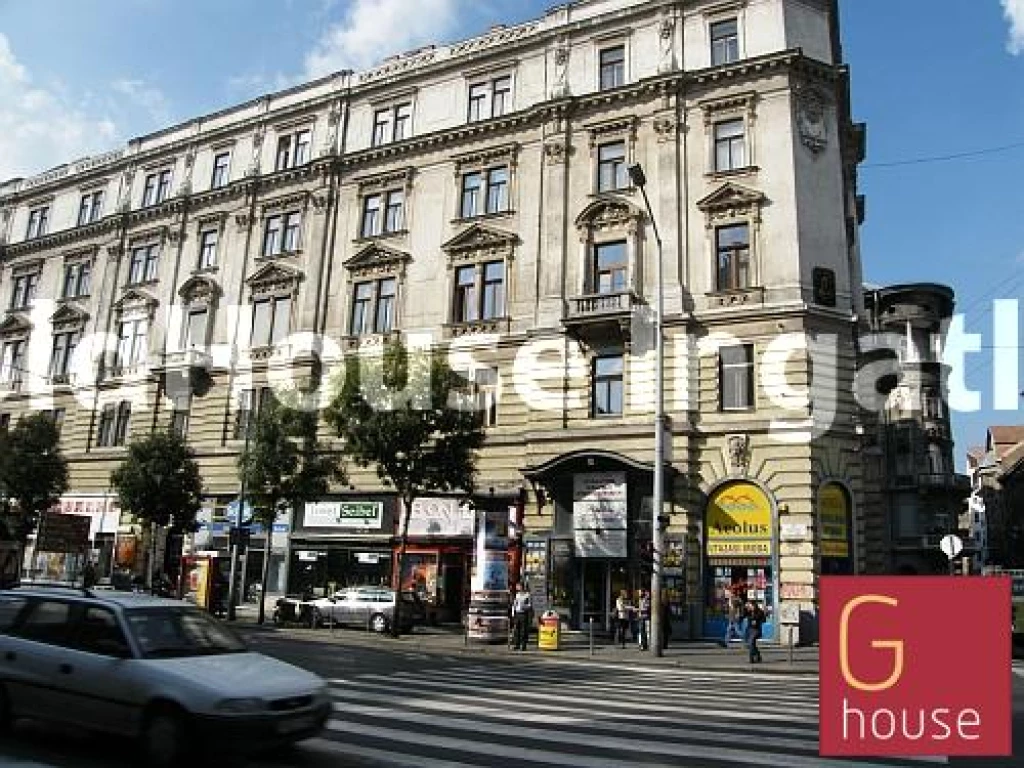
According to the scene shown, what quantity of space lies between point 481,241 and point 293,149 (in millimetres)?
12284

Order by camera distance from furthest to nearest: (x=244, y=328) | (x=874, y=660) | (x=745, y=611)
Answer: (x=244, y=328) → (x=745, y=611) → (x=874, y=660)

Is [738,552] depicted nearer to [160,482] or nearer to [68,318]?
[160,482]

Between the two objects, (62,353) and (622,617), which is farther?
(62,353)

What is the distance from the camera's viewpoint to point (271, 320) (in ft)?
122

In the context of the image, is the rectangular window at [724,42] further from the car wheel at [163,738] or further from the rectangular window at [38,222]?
the rectangular window at [38,222]

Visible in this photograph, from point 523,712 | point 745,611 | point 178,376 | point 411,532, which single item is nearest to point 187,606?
point 523,712

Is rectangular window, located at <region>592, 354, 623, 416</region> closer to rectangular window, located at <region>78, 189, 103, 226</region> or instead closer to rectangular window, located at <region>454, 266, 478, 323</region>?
rectangular window, located at <region>454, 266, 478, 323</region>

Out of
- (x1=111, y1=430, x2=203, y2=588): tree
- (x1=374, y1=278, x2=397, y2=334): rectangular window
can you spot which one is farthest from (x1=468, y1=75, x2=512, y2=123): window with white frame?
(x1=111, y1=430, x2=203, y2=588): tree

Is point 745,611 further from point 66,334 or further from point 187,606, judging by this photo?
point 66,334

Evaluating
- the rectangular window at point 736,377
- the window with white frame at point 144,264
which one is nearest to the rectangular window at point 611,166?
the rectangular window at point 736,377

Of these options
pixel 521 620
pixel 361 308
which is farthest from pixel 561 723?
pixel 361 308

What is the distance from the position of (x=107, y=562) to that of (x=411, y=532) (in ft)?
56.7

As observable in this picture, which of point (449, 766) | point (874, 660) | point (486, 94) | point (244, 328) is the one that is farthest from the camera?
point (244, 328)

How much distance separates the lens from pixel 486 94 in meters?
34.7
